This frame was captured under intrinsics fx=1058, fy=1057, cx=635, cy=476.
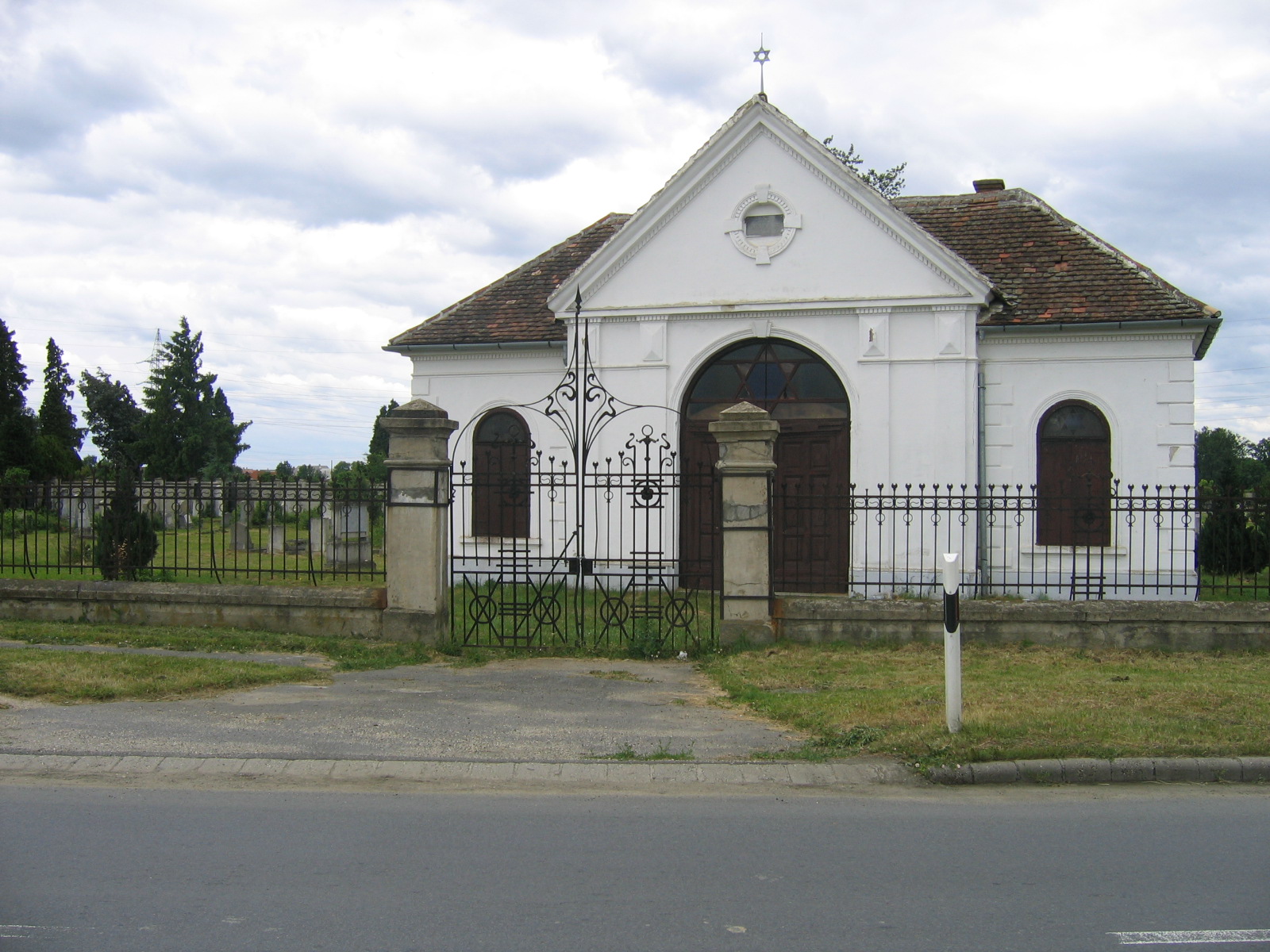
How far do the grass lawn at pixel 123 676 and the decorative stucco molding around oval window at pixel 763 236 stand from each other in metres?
10.4

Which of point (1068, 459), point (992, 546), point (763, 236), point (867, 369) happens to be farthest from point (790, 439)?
point (1068, 459)

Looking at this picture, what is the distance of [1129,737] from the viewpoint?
23.1 ft

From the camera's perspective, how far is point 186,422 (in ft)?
175

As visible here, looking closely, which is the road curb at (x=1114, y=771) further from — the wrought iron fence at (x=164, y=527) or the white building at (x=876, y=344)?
the white building at (x=876, y=344)

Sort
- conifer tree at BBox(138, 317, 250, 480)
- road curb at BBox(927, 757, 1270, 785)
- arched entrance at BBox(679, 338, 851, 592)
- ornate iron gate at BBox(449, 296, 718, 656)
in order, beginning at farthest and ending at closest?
conifer tree at BBox(138, 317, 250, 480)
arched entrance at BBox(679, 338, 851, 592)
ornate iron gate at BBox(449, 296, 718, 656)
road curb at BBox(927, 757, 1270, 785)

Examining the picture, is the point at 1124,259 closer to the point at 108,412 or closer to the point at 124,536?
the point at 124,536

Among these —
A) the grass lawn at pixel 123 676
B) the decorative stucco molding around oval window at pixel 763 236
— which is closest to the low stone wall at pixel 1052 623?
the grass lawn at pixel 123 676

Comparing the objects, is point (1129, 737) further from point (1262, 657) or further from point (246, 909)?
point (246, 909)

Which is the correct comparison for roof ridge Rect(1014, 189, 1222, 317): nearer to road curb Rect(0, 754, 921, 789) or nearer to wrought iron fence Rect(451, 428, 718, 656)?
wrought iron fence Rect(451, 428, 718, 656)

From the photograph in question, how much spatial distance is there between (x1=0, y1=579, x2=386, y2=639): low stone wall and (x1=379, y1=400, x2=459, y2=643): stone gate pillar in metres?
0.33

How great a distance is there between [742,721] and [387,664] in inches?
152

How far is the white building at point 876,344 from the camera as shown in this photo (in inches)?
646

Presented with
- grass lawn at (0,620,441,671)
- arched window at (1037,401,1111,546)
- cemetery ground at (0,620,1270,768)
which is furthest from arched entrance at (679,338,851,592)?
grass lawn at (0,620,441,671)

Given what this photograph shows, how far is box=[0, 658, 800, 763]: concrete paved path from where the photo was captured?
7066mm
